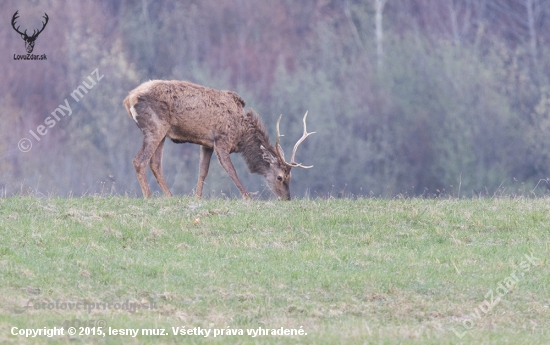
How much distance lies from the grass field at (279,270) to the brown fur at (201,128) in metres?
1.92

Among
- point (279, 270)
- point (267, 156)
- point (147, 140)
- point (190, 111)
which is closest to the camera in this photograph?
point (279, 270)

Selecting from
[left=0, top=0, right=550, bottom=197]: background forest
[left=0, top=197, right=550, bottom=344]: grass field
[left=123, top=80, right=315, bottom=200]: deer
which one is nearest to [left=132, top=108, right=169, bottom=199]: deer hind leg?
[left=123, top=80, right=315, bottom=200]: deer

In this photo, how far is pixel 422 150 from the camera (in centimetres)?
4072

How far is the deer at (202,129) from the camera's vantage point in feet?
47.3

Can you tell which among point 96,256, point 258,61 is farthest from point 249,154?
point 258,61

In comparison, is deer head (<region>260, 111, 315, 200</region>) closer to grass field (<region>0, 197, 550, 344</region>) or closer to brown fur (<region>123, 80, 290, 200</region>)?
brown fur (<region>123, 80, 290, 200</region>)

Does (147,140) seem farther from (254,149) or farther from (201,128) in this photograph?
(254,149)

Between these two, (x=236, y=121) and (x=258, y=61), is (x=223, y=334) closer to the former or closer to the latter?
(x=236, y=121)

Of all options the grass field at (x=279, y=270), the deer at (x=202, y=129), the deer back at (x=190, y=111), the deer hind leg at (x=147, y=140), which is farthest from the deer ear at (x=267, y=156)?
the grass field at (x=279, y=270)

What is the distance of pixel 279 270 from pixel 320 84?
3429 centimetres

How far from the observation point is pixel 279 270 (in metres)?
9.77

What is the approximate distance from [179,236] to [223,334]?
370 centimetres

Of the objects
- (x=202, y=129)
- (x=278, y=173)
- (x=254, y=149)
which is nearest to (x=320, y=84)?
(x=254, y=149)

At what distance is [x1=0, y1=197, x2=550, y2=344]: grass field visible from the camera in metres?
7.88
